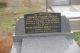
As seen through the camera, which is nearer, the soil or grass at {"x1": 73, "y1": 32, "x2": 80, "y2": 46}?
the soil

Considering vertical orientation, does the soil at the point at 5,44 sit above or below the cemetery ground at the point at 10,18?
below

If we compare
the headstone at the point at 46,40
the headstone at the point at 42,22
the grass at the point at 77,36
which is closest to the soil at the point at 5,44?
the headstone at the point at 46,40

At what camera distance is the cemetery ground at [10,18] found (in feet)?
4.11

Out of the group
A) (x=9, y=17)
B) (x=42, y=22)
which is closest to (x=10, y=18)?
(x=9, y=17)

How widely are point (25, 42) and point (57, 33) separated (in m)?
0.20

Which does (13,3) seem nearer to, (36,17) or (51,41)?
(36,17)

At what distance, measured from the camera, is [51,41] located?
4.06ft

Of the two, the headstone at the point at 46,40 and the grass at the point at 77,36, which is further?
the grass at the point at 77,36

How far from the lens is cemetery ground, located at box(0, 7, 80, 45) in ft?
4.11

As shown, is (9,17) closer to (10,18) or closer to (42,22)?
(10,18)

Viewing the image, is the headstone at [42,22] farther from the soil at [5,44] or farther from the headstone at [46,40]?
the soil at [5,44]

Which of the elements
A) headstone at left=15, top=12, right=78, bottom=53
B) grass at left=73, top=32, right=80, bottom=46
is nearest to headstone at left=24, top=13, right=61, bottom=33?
headstone at left=15, top=12, right=78, bottom=53

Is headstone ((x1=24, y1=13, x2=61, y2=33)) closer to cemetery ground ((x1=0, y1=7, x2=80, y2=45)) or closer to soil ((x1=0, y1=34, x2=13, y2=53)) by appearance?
cemetery ground ((x1=0, y1=7, x2=80, y2=45))

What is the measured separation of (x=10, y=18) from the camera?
132cm
